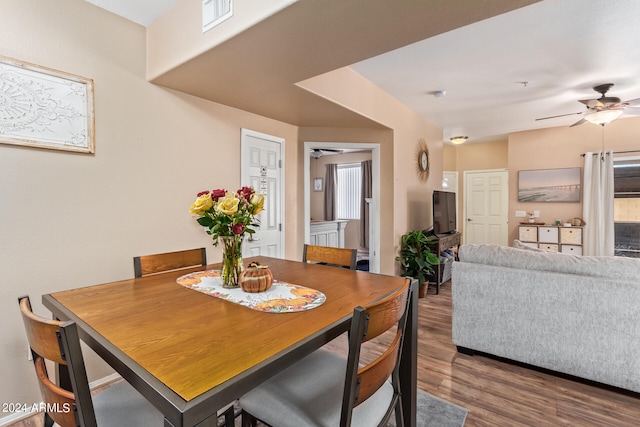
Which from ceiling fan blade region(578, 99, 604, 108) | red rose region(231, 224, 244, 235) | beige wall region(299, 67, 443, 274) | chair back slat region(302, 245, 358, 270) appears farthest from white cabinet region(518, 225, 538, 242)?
red rose region(231, 224, 244, 235)

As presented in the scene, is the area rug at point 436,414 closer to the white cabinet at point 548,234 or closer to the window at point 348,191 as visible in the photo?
the white cabinet at point 548,234

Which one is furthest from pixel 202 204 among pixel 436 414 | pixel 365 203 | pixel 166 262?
pixel 365 203

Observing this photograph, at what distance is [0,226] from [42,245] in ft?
0.72

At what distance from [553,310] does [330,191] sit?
217 inches

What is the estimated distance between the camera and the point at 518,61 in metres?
2.96

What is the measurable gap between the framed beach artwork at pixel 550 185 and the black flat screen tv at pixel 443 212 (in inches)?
70.1

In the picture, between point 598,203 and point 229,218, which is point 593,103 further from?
point 229,218

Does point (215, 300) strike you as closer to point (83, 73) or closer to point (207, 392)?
point (207, 392)

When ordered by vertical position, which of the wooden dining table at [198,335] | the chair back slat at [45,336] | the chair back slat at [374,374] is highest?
the chair back slat at [45,336]

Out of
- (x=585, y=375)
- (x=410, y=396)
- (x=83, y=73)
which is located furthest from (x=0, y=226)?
(x=585, y=375)

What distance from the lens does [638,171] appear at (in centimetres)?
496

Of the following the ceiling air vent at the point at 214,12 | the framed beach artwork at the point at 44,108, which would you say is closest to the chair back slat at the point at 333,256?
the ceiling air vent at the point at 214,12

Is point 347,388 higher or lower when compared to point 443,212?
lower

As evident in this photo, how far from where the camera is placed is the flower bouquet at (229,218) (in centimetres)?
148
